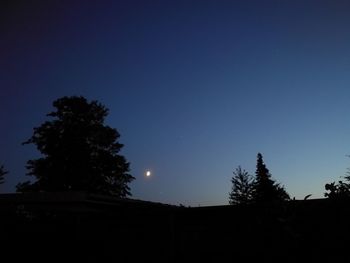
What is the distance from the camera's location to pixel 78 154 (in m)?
26.3

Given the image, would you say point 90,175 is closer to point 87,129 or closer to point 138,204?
point 87,129

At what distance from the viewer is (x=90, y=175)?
86.5ft

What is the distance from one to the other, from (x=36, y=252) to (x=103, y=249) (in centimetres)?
277

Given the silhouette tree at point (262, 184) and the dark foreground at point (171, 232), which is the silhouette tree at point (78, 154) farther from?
the silhouette tree at point (262, 184)

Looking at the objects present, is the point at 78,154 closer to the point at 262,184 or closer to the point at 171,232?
the point at 171,232

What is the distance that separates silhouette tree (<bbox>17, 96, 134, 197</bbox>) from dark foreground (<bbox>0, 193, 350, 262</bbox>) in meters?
10.4

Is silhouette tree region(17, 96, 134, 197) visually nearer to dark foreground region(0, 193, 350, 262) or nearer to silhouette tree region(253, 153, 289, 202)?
dark foreground region(0, 193, 350, 262)

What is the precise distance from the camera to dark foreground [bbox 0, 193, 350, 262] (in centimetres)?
946

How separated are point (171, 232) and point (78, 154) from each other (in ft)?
52.8

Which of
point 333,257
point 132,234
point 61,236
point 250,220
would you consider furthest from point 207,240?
point 61,236

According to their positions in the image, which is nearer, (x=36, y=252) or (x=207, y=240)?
(x=207, y=240)

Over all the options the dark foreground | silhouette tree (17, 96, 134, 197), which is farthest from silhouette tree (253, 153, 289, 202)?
the dark foreground

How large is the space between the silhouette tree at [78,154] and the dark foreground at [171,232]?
34.0 feet

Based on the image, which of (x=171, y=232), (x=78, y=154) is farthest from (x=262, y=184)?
(x=171, y=232)
